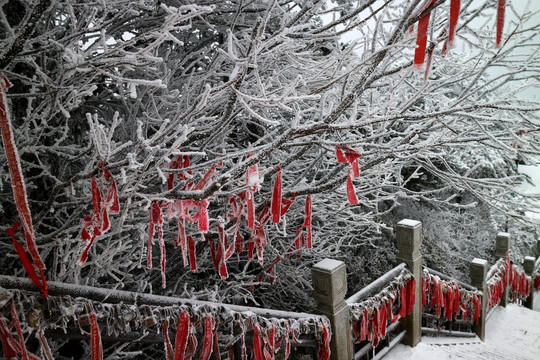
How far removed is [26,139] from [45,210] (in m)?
0.47

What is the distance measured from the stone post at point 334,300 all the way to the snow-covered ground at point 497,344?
5.11 feet

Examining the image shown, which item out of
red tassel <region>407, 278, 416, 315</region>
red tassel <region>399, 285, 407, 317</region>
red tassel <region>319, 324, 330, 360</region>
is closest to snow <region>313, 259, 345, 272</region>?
red tassel <region>319, 324, 330, 360</region>

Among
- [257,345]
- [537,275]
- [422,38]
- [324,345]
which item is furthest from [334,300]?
[537,275]

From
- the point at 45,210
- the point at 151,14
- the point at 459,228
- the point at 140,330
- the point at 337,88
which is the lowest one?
the point at 459,228

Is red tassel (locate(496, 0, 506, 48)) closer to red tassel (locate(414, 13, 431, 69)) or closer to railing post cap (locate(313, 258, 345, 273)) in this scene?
red tassel (locate(414, 13, 431, 69))

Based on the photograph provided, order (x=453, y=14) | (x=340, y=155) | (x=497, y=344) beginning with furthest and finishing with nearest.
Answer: (x=497, y=344) < (x=340, y=155) < (x=453, y=14)

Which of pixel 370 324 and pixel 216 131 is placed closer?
pixel 216 131

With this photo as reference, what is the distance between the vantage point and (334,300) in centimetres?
314

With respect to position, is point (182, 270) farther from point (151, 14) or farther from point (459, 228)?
point (459, 228)

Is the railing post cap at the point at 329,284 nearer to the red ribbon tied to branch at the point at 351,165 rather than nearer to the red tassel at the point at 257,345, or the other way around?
the red tassel at the point at 257,345

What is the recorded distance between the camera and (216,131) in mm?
2186

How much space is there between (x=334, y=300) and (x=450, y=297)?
3.41 m

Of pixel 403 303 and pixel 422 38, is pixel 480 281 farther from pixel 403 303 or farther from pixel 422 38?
pixel 422 38

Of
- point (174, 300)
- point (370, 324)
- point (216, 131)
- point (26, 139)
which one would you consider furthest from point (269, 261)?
point (26, 139)
